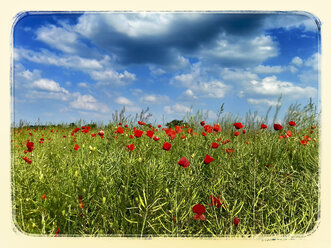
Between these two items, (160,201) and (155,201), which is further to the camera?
(160,201)

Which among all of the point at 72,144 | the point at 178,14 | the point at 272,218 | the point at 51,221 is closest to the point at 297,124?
the point at 272,218

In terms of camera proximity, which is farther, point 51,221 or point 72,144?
point 72,144

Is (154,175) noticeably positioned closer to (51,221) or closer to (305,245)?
(51,221)

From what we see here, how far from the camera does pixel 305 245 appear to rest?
4.54ft

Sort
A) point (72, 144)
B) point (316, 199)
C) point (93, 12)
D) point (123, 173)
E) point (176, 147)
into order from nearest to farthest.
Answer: point (93, 12) < point (316, 199) < point (123, 173) < point (176, 147) < point (72, 144)

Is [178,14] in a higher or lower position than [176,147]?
higher

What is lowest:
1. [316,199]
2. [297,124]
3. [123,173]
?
[316,199]

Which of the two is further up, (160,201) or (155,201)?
(155,201)

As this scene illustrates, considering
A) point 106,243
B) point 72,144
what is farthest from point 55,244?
point 72,144

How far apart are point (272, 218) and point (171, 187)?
2.45ft

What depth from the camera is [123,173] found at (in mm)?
1984

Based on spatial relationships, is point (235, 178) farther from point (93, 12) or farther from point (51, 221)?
point (93, 12)

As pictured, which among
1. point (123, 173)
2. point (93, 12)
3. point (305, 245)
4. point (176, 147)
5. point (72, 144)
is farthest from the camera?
point (72, 144)

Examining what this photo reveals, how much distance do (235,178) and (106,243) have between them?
113 cm
